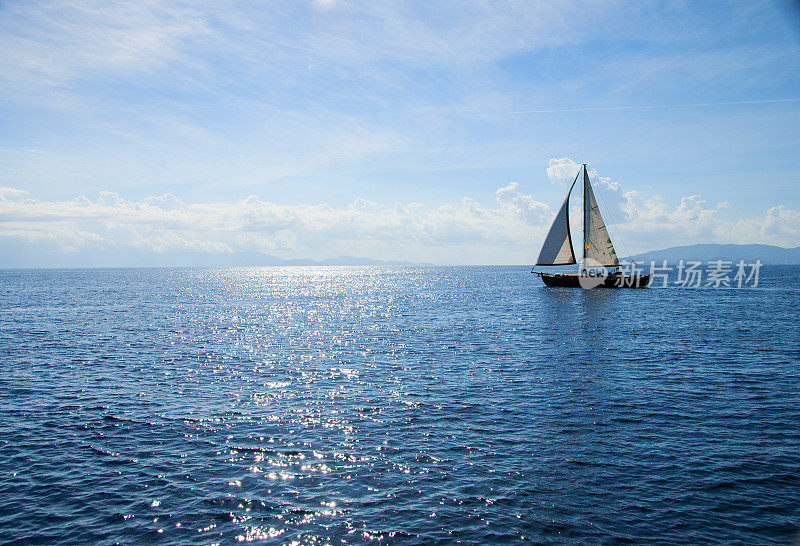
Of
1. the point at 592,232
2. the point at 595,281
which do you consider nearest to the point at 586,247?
the point at 592,232

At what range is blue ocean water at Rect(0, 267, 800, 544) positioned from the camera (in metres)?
16.4

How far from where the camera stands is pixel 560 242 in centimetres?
10919

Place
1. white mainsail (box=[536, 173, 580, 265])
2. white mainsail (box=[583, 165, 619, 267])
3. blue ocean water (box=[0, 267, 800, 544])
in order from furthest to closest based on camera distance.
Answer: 1. white mainsail (box=[536, 173, 580, 265])
2. white mainsail (box=[583, 165, 619, 267])
3. blue ocean water (box=[0, 267, 800, 544])

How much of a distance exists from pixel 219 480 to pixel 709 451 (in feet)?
71.2

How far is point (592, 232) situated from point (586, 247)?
11.7 ft

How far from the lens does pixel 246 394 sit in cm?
3192

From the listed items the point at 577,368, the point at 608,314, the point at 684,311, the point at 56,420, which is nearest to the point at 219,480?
the point at 56,420

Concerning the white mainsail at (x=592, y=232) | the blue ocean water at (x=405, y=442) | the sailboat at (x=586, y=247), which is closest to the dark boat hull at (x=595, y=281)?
the sailboat at (x=586, y=247)

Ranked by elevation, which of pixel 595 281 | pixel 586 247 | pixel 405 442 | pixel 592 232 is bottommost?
pixel 405 442

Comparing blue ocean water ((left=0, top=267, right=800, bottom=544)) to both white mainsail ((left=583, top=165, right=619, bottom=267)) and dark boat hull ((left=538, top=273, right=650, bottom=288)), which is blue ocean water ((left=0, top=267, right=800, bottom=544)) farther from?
dark boat hull ((left=538, top=273, right=650, bottom=288))

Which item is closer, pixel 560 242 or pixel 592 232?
pixel 592 232

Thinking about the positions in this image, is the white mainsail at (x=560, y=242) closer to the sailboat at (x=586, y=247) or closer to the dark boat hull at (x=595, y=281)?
the sailboat at (x=586, y=247)

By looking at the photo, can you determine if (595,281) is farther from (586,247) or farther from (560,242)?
(560,242)

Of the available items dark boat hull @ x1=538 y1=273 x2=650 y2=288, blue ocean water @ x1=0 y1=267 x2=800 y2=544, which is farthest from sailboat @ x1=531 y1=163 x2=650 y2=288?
blue ocean water @ x1=0 y1=267 x2=800 y2=544
